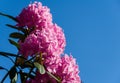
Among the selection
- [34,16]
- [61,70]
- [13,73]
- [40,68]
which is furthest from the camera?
[34,16]

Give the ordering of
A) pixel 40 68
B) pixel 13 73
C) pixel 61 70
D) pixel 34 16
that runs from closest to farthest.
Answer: pixel 40 68 < pixel 61 70 < pixel 13 73 < pixel 34 16

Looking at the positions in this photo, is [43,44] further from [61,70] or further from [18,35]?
[18,35]

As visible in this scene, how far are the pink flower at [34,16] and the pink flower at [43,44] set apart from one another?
0.19 meters

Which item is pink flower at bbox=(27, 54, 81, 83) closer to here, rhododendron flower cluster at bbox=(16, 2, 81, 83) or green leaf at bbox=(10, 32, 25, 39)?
rhododendron flower cluster at bbox=(16, 2, 81, 83)

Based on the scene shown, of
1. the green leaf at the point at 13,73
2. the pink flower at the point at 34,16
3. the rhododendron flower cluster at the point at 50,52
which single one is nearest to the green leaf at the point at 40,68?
the rhododendron flower cluster at the point at 50,52

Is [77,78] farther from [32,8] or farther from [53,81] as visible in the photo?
[32,8]

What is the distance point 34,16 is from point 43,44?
1.59 ft

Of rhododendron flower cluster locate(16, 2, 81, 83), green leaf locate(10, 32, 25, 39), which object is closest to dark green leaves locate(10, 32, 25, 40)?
green leaf locate(10, 32, 25, 39)

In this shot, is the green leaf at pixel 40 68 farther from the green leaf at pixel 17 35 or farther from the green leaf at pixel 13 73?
the green leaf at pixel 17 35

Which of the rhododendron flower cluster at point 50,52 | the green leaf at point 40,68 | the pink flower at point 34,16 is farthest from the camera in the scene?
the pink flower at point 34,16

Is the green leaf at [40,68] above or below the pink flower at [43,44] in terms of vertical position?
below

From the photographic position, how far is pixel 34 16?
3441 mm

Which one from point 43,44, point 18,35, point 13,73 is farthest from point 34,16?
point 13,73

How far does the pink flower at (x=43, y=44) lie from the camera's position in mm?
3045
